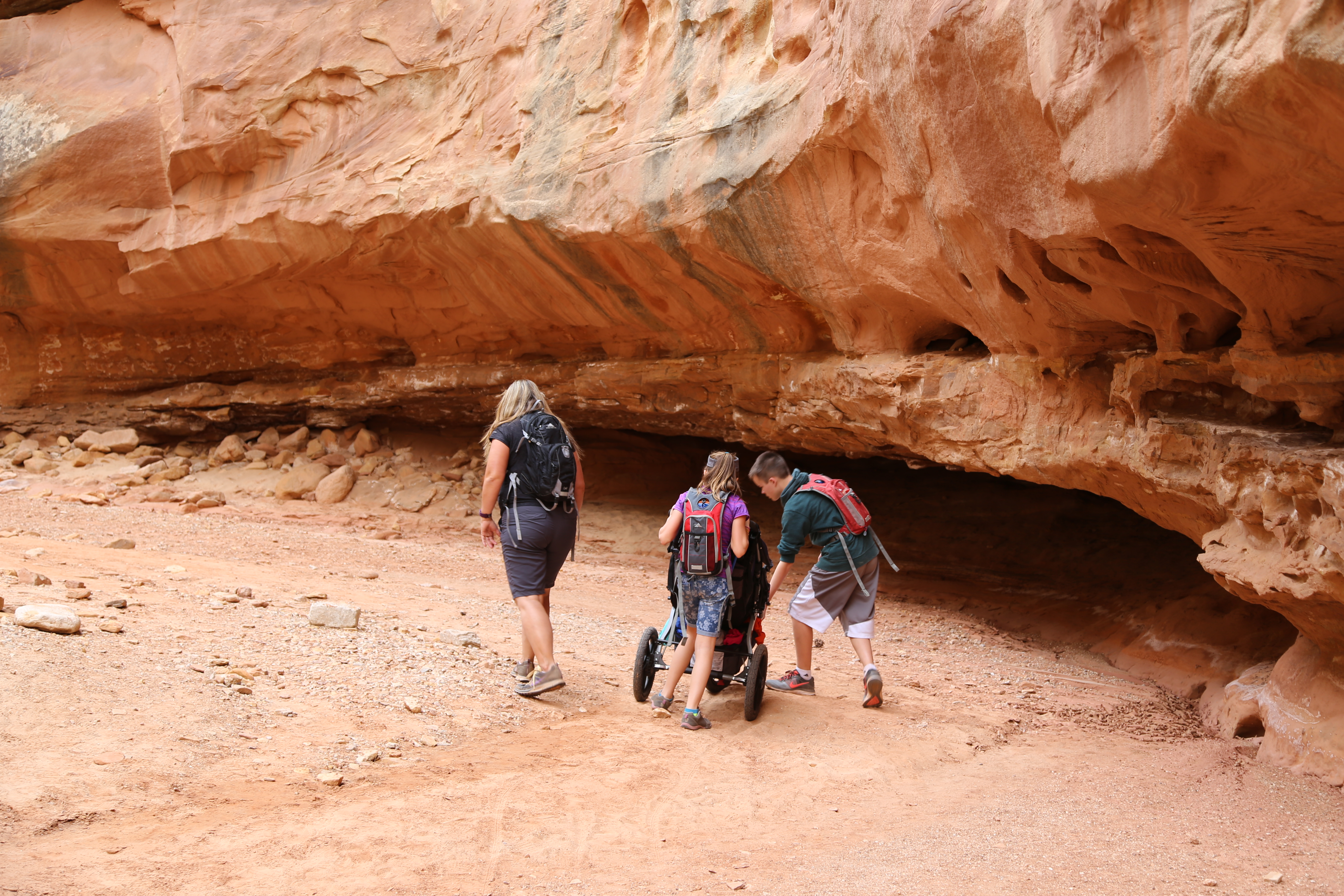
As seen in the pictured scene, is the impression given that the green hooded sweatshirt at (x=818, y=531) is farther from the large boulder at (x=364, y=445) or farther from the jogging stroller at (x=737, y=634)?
the large boulder at (x=364, y=445)

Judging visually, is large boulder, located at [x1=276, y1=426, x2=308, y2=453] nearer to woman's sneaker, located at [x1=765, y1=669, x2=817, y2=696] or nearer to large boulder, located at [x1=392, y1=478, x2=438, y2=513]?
large boulder, located at [x1=392, y1=478, x2=438, y2=513]

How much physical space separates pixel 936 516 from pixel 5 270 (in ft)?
37.1

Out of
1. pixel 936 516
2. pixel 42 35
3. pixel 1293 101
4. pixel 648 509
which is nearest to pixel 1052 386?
pixel 1293 101

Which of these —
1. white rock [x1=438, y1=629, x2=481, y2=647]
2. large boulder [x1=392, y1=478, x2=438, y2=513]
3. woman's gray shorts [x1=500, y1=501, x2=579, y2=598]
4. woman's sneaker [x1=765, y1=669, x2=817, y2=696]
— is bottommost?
large boulder [x1=392, y1=478, x2=438, y2=513]

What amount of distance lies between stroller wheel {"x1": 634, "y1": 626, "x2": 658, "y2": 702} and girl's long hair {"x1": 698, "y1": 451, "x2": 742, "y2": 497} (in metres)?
0.77

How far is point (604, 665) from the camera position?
5695 millimetres

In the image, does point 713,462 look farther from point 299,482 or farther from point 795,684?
point 299,482

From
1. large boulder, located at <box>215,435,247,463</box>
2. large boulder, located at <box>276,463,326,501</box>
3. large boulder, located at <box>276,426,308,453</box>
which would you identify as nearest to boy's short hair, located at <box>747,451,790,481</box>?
large boulder, located at <box>276,463,326,501</box>

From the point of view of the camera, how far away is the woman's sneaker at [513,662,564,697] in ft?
15.6

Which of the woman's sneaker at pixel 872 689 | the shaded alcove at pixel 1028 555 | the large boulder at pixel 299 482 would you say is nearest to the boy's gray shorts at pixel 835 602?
the woman's sneaker at pixel 872 689

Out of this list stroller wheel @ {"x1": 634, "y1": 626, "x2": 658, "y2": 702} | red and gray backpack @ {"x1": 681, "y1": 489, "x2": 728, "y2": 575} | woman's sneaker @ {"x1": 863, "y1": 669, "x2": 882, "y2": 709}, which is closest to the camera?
red and gray backpack @ {"x1": 681, "y1": 489, "x2": 728, "y2": 575}

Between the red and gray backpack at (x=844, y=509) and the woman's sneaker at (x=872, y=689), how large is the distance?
421 mm

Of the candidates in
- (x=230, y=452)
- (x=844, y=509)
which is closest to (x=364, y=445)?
(x=230, y=452)

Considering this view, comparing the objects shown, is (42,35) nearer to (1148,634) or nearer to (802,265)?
(802,265)
